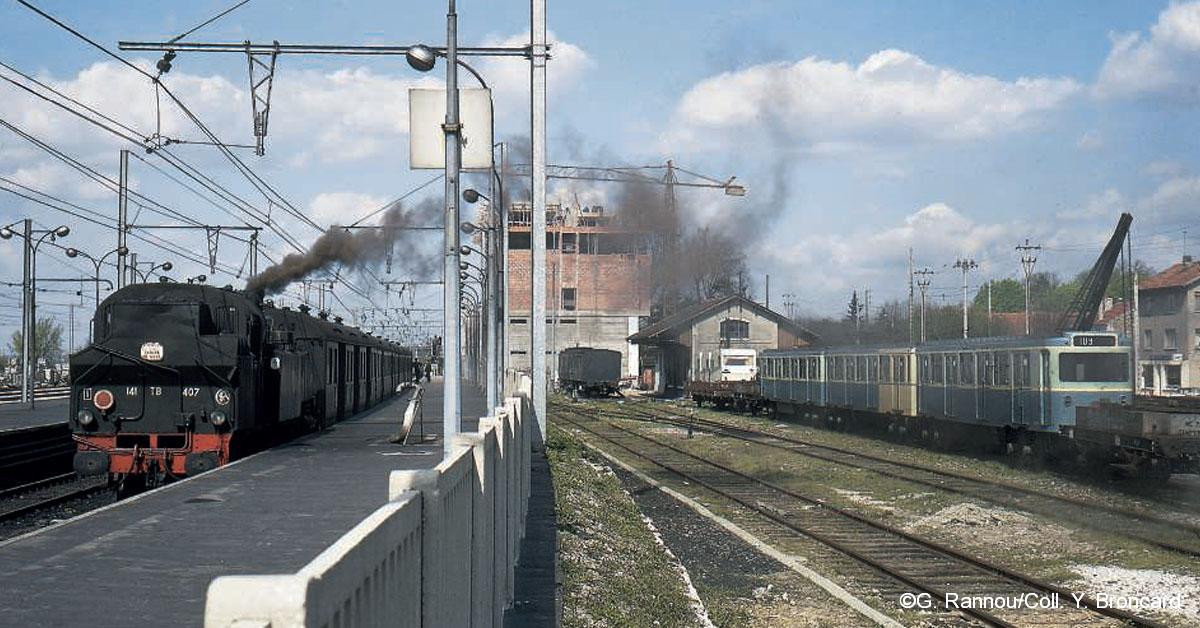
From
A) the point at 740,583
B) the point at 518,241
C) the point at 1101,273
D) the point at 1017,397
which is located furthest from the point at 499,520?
the point at 518,241

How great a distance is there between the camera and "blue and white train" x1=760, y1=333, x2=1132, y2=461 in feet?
83.1

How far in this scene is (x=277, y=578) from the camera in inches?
94.2

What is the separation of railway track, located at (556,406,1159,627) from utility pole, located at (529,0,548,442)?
12.9ft

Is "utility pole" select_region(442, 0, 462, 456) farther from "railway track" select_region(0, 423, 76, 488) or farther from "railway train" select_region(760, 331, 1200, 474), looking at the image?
"railway train" select_region(760, 331, 1200, 474)

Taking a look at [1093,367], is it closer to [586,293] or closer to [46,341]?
[586,293]

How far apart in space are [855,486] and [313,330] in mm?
12306

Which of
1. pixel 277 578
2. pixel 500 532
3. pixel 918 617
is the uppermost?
pixel 277 578

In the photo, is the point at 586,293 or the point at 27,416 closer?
the point at 27,416

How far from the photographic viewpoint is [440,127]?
14969 millimetres

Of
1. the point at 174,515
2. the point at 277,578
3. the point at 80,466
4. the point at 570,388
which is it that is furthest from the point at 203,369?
the point at 570,388

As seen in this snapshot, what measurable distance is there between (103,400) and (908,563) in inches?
475

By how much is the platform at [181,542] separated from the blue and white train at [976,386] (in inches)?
542

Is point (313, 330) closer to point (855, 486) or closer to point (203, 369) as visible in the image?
point (203, 369)

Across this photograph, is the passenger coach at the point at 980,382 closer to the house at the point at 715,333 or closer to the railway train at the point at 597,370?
the railway train at the point at 597,370
